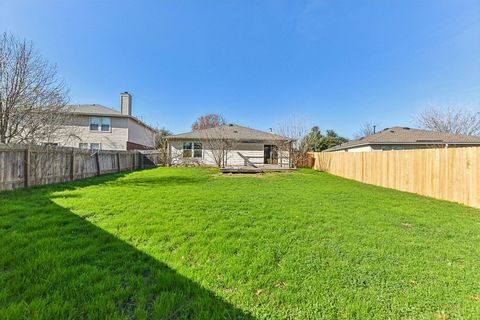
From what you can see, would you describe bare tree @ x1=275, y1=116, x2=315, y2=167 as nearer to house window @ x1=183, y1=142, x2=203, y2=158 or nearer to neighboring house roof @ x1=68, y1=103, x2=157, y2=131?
house window @ x1=183, y1=142, x2=203, y2=158

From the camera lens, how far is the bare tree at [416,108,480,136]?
27.1m

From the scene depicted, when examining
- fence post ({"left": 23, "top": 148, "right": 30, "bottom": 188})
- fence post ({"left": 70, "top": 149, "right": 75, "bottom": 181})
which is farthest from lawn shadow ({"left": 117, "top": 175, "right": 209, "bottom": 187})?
fence post ({"left": 23, "top": 148, "right": 30, "bottom": 188})

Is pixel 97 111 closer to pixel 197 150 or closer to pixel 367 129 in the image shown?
pixel 197 150

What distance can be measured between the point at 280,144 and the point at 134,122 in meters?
15.4

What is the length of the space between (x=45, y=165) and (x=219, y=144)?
12259mm

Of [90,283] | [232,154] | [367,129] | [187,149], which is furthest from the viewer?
A: [367,129]

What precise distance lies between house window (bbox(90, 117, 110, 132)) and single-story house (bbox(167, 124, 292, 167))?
254 inches

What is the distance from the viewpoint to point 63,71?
10305mm

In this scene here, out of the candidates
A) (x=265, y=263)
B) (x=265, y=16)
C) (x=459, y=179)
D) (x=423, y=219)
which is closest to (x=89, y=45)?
(x=265, y=16)

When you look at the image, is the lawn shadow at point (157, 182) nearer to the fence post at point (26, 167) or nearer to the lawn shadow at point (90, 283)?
the fence post at point (26, 167)

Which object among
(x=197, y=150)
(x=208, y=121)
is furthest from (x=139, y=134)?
(x=208, y=121)

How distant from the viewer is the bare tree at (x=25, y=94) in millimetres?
8117

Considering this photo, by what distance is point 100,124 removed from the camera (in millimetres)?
20531

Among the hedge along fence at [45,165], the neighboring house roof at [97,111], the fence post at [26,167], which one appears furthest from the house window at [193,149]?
the fence post at [26,167]
